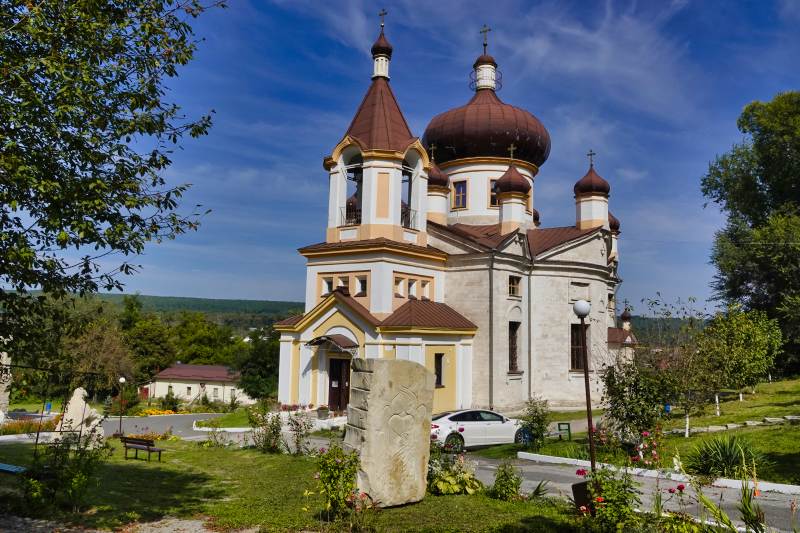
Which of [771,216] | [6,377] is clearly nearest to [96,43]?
[6,377]

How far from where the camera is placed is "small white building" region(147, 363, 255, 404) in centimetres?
4528

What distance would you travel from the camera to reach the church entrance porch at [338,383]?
2281cm

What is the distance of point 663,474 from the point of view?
478 inches

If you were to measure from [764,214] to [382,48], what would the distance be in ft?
83.0

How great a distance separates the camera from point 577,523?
325 inches

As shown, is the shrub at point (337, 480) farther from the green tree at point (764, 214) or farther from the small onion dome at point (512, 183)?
the green tree at point (764, 214)

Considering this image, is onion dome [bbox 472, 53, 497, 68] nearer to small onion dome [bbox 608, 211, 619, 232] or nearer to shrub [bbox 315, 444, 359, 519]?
small onion dome [bbox 608, 211, 619, 232]

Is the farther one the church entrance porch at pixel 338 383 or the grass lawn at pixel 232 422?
the grass lawn at pixel 232 422

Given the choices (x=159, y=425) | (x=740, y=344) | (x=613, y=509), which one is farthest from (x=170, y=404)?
(x=613, y=509)

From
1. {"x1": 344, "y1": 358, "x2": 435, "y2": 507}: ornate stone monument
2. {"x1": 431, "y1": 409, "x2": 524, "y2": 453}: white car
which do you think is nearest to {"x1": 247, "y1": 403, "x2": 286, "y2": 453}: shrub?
{"x1": 431, "y1": 409, "x2": 524, "y2": 453}: white car

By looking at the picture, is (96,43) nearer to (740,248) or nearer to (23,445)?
(23,445)

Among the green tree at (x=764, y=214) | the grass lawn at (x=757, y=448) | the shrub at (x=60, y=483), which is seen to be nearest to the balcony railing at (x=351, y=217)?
the grass lawn at (x=757, y=448)

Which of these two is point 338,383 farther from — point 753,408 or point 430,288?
point 753,408

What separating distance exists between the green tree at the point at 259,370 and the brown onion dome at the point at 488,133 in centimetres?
1371
